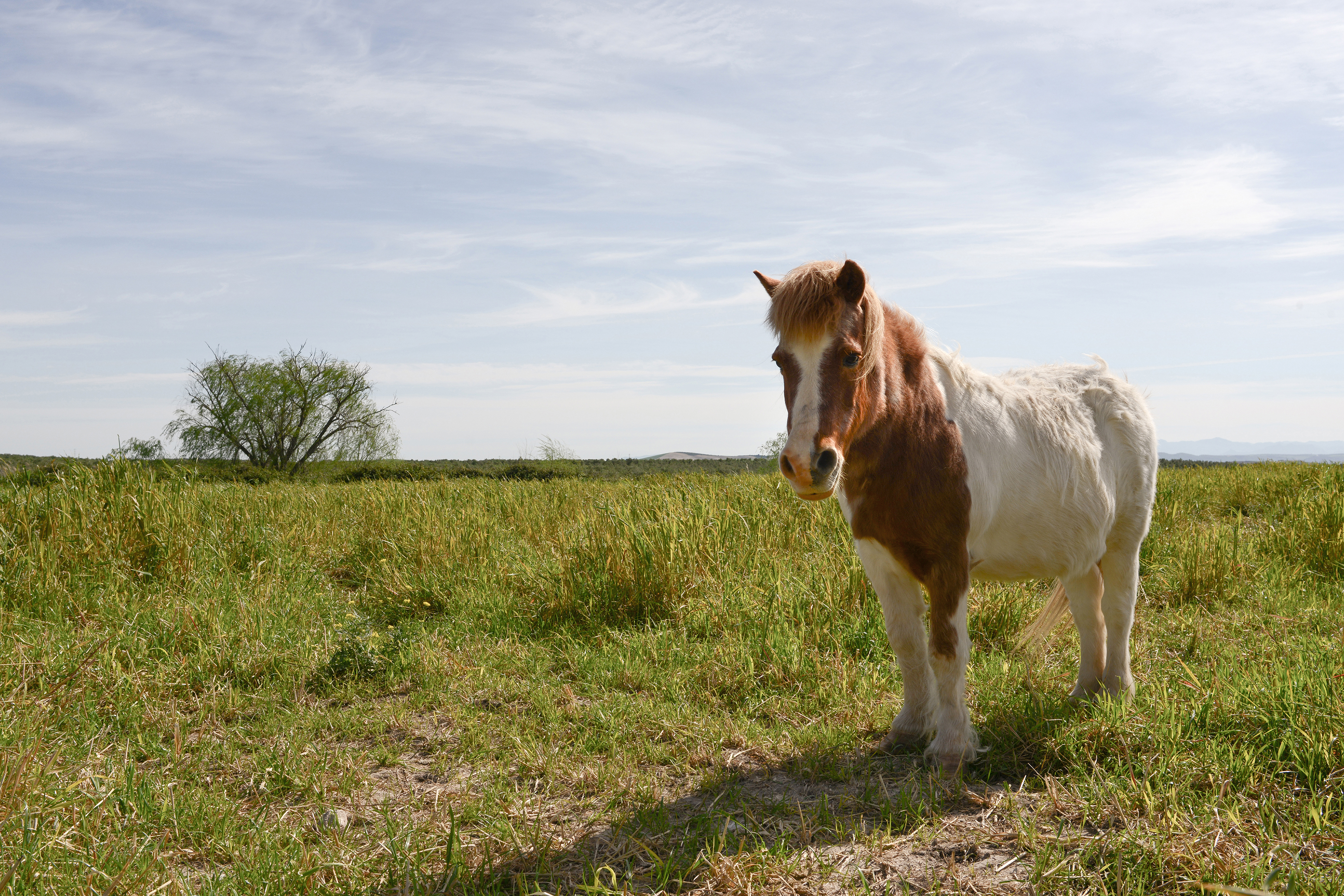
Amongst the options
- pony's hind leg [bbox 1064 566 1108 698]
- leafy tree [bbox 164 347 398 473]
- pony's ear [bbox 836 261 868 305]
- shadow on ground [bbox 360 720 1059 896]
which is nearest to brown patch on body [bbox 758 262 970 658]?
pony's ear [bbox 836 261 868 305]

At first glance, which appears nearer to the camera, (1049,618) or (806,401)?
(806,401)

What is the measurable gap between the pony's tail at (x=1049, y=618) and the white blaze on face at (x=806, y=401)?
2390mm

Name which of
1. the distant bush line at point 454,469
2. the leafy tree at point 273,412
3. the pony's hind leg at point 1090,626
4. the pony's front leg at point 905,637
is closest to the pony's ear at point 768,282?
the pony's front leg at point 905,637

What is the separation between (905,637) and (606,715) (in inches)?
59.6

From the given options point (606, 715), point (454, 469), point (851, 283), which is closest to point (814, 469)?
point (851, 283)

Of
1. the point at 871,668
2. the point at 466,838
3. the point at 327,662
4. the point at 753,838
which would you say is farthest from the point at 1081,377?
the point at 327,662

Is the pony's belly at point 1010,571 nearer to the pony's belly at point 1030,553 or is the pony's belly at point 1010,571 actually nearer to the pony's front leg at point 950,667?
the pony's belly at point 1030,553

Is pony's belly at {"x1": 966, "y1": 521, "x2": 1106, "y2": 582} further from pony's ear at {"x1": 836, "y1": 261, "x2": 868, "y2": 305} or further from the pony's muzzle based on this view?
pony's ear at {"x1": 836, "y1": 261, "x2": 868, "y2": 305}

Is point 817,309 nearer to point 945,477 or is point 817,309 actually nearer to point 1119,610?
point 945,477

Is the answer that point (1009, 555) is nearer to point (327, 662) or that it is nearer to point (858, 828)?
point (858, 828)

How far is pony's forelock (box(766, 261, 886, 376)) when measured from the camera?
2773 mm

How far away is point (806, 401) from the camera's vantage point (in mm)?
2729

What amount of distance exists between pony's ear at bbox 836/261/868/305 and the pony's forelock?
23 millimetres

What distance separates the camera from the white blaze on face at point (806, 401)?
2.65 metres
